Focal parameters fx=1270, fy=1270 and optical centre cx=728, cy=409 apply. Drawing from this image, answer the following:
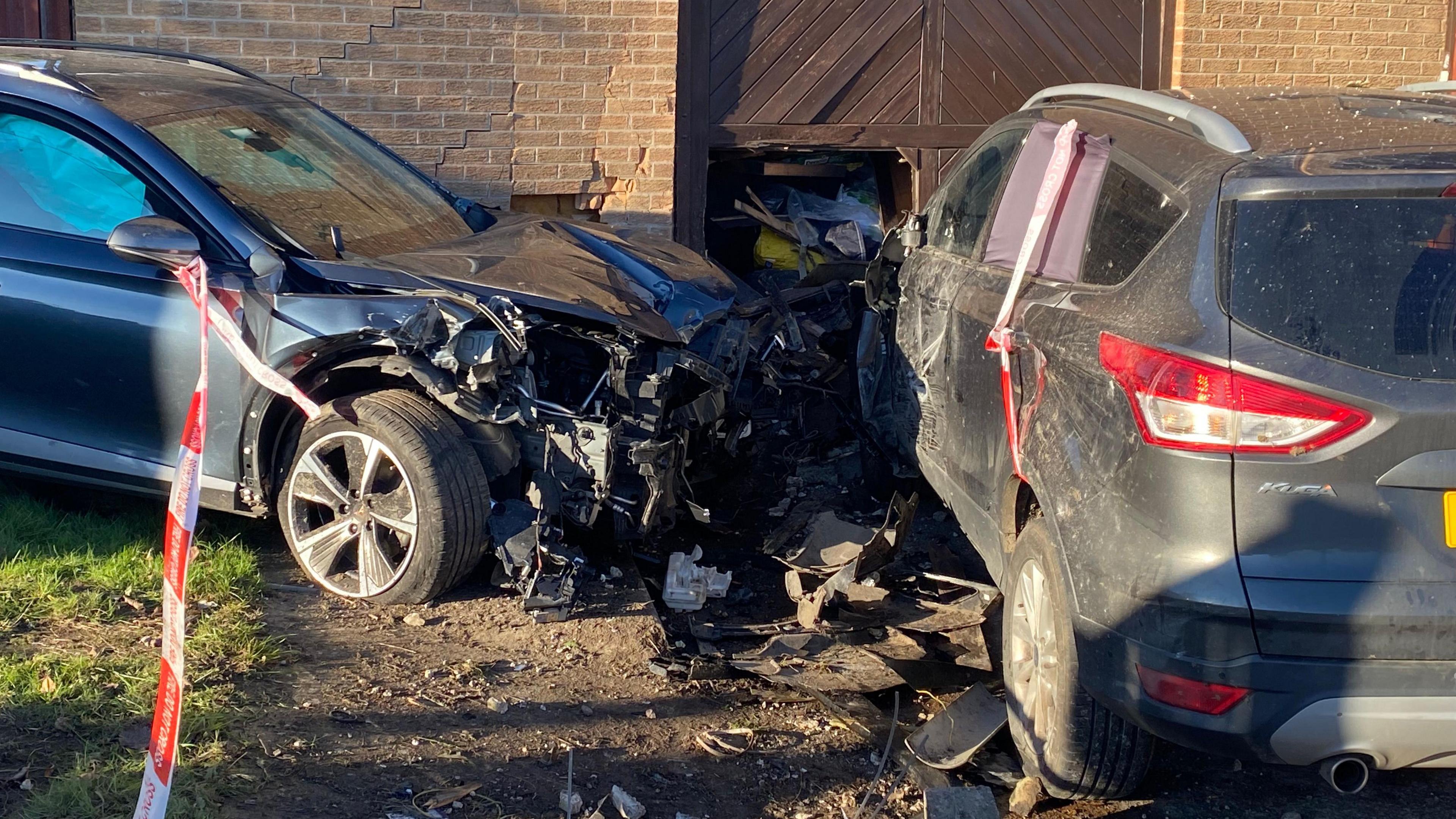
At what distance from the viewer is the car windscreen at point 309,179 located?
458 cm

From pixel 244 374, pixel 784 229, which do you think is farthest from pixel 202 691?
pixel 784 229

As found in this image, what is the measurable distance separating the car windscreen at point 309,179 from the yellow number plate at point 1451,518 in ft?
11.7

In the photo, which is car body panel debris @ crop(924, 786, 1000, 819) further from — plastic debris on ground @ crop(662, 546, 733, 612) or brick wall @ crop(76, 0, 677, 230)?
brick wall @ crop(76, 0, 677, 230)

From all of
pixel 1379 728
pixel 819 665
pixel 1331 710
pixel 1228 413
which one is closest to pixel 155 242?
pixel 819 665

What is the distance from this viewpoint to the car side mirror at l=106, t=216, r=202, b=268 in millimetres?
4105

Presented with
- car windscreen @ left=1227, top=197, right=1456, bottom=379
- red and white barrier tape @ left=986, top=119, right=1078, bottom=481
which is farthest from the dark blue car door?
car windscreen @ left=1227, top=197, right=1456, bottom=379

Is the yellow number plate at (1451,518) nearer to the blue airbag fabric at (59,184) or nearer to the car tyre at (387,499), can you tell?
the car tyre at (387,499)

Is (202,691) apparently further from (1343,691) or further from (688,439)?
(1343,691)

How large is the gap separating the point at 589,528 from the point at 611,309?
79 centimetres

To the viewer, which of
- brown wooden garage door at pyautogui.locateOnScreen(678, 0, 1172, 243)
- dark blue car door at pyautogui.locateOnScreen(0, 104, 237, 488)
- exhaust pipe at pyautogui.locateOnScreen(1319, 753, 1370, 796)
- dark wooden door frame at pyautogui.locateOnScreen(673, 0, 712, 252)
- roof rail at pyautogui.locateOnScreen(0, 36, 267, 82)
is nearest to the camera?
exhaust pipe at pyautogui.locateOnScreen(1319, 753, 1370, 796)

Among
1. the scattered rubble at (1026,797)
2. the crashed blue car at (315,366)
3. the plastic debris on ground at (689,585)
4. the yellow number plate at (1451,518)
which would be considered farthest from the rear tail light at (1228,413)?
the plastic debris on ground at (689,585)

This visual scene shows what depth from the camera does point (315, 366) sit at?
14.4ft

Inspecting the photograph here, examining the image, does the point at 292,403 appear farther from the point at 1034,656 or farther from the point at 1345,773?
the point at 1345,773

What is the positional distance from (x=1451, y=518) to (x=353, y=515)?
3323 mm
